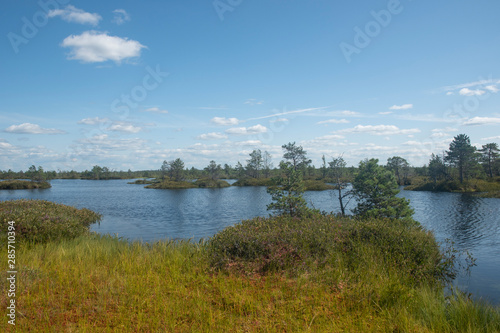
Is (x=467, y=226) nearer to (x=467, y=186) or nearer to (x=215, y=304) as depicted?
(x=215, y=304)

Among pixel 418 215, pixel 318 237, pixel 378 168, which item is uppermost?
pixel 378 168

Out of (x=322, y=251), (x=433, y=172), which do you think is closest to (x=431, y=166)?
(x=433, y=172)

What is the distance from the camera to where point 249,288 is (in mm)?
8031

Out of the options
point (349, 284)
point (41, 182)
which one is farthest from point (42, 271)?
point (41, 182)

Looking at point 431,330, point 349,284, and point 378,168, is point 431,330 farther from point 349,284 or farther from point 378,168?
point 378,168

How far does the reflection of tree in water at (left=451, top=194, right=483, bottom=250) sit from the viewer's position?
2404 centimetres

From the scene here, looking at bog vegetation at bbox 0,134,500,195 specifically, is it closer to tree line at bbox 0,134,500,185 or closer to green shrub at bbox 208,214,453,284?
tree line at bbox 0,134,500,185

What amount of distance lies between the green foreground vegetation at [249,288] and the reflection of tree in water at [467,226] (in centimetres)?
1612

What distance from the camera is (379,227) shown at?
12516 millimetres

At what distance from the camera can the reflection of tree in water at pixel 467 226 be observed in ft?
78.9

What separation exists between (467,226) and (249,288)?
30460 mm

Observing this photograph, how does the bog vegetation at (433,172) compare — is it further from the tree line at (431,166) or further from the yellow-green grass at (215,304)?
the yellow-green grass at (215,304)

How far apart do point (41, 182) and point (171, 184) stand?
38264 mm

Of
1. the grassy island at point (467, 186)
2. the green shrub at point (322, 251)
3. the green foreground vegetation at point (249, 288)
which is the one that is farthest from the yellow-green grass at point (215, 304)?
the grassy island at point (467, 186)
